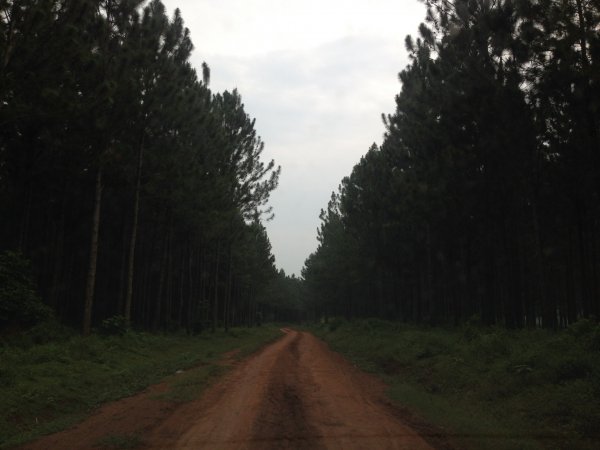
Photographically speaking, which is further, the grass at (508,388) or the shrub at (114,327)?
the shrub at (114,327)

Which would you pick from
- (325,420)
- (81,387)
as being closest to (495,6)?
(325,420)

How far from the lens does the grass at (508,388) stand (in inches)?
297

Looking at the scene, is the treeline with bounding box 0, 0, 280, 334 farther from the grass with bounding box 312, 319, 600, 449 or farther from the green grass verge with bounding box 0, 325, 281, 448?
the grass with bounding box 312, 319, 600, 449

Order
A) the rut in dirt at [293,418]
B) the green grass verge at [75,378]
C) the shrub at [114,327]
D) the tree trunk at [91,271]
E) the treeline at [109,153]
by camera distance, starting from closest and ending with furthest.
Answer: the rut in dirt at [293,418], the green grass verge at [75,378], the treeline at [109,153], the tree trunk at [91,271], the shrub at [114,327]

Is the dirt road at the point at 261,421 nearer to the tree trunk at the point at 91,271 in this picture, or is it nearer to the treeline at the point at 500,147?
the treeline at the point at 500,147

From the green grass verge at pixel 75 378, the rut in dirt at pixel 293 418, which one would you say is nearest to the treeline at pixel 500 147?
the rut in dirt at pixel 293 418

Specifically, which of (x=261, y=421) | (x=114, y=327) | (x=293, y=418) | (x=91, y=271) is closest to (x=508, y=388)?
(x=293, y=418)

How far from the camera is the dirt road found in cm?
684

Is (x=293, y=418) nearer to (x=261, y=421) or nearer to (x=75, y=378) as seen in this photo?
(x=261, y=421)

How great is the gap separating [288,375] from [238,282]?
140 ft

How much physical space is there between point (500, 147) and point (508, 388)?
36.5 feet

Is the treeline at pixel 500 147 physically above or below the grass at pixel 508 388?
above

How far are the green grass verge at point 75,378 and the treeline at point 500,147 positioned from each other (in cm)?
1248

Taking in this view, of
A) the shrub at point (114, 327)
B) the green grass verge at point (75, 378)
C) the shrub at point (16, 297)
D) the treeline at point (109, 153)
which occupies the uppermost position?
the treeline at point (109, 153)
